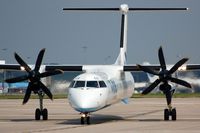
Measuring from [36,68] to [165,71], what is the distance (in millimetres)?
7096

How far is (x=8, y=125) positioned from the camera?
98.4ft

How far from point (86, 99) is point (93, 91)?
929 millimetres

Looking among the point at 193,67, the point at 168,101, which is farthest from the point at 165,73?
the point at 193,67

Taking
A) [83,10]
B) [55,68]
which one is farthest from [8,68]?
[83,10]

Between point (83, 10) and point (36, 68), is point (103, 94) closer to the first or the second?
point (36, 68)

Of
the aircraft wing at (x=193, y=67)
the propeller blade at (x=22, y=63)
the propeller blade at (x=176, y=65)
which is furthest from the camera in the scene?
the aircraft wing at (x=193, y=67)

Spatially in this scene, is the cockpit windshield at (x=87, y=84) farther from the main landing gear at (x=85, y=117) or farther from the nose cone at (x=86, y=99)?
the main landing gear at (x=85, y=117)

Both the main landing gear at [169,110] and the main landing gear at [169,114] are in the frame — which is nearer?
the main landing gear at [169,110]

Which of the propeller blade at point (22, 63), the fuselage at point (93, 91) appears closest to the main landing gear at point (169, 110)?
the fuselage at point (93, 91)

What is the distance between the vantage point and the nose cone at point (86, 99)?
29094 mm

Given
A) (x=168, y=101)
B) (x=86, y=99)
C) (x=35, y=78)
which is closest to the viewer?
(x=86, y=99)

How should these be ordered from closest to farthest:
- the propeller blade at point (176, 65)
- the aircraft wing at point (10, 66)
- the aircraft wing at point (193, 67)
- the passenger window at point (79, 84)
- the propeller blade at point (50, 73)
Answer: the passenger window at point (79, 84) < the propeller blade at point (176, 65) < the propeller blade at point (50, 73) < the aircraft wing at point (193, 67) < the aircraft wing at point (10, 66)

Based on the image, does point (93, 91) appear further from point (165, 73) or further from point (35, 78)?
point (165, 73)

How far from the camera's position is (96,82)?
30672mm
